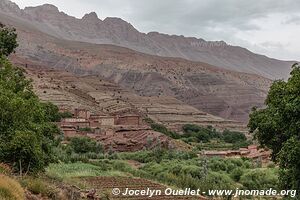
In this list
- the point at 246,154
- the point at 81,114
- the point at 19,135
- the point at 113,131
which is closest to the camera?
the point at 19,135

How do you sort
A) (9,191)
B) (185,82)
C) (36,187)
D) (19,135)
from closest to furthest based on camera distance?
1. (9,191)
2. (36,187)
3. (19,135)
4. (185,82)

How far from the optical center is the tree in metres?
15.0

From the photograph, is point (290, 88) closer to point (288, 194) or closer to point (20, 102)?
point (288, 194)

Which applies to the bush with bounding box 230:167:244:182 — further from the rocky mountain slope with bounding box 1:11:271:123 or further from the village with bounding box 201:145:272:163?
the rocky mountain slope with bounding box 1:11:271:123

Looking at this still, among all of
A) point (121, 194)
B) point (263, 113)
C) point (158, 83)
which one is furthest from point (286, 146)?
point (158, 83)

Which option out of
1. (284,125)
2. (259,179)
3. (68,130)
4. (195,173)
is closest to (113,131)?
(68,130)

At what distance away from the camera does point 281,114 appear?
53.7 ft

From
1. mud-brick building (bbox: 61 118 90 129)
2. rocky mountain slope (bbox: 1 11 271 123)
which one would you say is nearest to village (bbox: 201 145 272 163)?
mud-brick building (bbox: 61 118 90 129)

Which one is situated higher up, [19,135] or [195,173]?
[19,135]

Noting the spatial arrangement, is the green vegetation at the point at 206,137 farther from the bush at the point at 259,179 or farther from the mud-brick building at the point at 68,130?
the bush at the point at 259,179

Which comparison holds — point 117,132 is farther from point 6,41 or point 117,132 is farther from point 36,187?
point 36,187

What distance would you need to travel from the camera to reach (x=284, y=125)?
54.0ft

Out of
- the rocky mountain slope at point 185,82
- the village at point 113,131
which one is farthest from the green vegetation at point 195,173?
the rocky mountain slope at point 185,82

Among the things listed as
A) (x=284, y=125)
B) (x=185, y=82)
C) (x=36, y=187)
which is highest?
(x=284, y=125)
